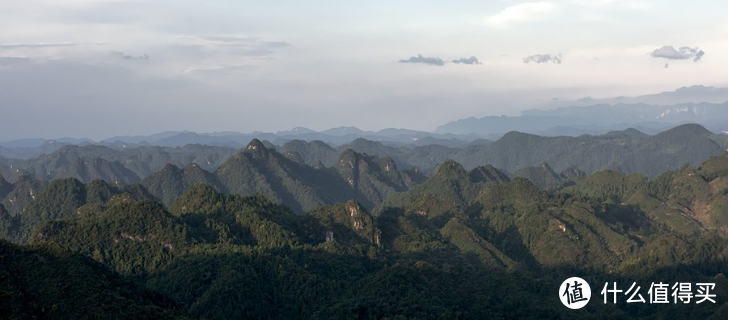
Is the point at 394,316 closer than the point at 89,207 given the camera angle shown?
Yes

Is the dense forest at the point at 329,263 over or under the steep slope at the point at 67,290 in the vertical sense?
under

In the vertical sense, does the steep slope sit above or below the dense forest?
above

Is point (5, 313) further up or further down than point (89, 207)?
further up

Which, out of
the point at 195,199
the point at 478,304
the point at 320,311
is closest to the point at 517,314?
the point at 478,304

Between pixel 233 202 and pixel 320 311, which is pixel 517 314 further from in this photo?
pixel 233 202

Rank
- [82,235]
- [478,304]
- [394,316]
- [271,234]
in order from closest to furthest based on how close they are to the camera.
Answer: [394,316] < [478,304] < [82,235] < [271,234]

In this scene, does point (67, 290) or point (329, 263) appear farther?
point (329, 263)

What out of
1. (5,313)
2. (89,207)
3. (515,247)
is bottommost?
(515,247)

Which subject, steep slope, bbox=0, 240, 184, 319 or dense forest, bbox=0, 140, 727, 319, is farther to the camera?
dense forest, bbox=0, 140, 727, 319

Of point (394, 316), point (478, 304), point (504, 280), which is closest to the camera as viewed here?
point (394, 316)

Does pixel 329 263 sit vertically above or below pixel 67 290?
below

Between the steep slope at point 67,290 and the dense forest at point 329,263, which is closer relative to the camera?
the steep slope at point 67,290
